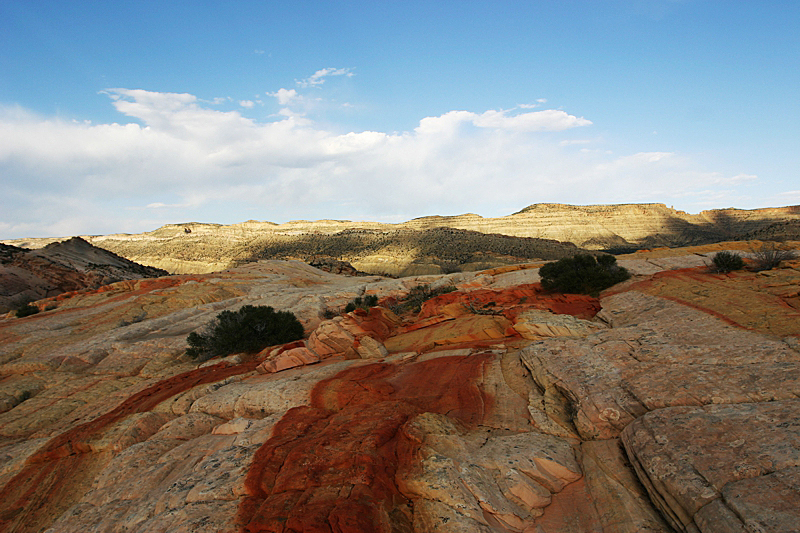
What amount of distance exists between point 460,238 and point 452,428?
67120 mm

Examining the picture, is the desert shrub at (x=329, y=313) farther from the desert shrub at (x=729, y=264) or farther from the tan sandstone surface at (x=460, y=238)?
the tan sandstone surface at (x=460, y=238)

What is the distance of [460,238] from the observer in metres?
71.8

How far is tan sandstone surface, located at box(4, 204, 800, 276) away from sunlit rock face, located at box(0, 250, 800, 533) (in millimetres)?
41733

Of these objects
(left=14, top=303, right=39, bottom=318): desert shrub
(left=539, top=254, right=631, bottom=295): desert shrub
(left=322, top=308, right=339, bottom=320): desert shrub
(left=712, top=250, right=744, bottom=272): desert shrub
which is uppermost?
(left=712, top=250, right=744, bottom=272): desert shrub

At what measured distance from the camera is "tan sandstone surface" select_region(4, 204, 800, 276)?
61.8 metres

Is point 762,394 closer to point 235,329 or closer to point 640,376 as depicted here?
point 640,376

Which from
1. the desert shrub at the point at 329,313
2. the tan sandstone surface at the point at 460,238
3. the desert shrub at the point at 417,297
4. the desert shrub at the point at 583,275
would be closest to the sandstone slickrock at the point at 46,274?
the tan sandstone surface at the point at 460,238

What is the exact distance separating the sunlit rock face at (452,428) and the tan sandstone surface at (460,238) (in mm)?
41733

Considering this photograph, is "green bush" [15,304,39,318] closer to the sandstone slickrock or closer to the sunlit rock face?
the sandstone slickrock

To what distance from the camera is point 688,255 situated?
20047 mm

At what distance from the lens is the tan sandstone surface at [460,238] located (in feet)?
203

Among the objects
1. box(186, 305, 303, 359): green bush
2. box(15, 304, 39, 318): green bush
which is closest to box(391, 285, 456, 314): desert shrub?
box(186, 305, 303, 359): green bush

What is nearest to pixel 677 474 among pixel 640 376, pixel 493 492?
pixel 493 492

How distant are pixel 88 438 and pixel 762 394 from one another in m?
12.6
